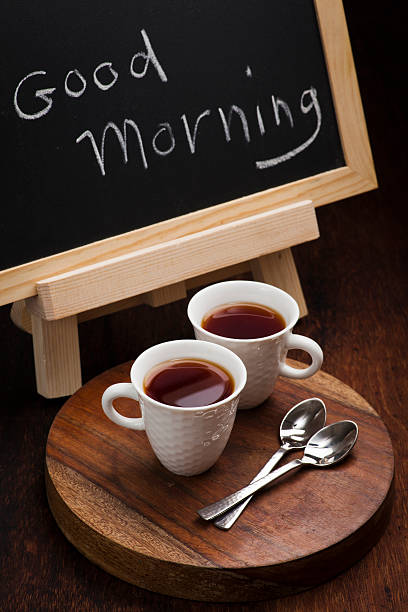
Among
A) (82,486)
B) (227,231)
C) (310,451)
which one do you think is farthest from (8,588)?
(227,231)

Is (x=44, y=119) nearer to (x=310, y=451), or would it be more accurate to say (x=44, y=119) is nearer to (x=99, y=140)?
(x=99, y=140)

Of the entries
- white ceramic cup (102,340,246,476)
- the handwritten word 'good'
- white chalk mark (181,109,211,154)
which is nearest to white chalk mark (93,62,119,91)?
the handwritten word 'good'

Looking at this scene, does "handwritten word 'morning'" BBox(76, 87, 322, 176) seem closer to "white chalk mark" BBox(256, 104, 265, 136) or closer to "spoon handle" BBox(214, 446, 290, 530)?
"white chalk mark" BBox(256, 104, 265, 136)

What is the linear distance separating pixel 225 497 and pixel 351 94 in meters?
0.64

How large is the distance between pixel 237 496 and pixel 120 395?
16cm

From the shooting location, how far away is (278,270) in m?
1.27

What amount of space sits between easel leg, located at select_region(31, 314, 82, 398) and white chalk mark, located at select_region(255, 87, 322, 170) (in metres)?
0.34

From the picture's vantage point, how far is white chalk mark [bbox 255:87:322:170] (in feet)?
3.87

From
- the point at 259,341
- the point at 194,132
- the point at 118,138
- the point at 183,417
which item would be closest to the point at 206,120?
the point at 194,132

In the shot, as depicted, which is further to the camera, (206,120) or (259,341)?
(206,120)

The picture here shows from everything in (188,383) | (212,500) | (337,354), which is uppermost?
(188,383)

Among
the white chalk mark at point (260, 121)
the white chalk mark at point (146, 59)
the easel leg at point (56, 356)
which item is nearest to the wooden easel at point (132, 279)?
the easel leg at point (56, 356)

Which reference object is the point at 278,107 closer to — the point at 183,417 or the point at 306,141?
the point at 306,141

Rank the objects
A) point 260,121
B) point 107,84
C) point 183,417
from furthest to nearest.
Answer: point 260,121
point 107,84
point 183,417
